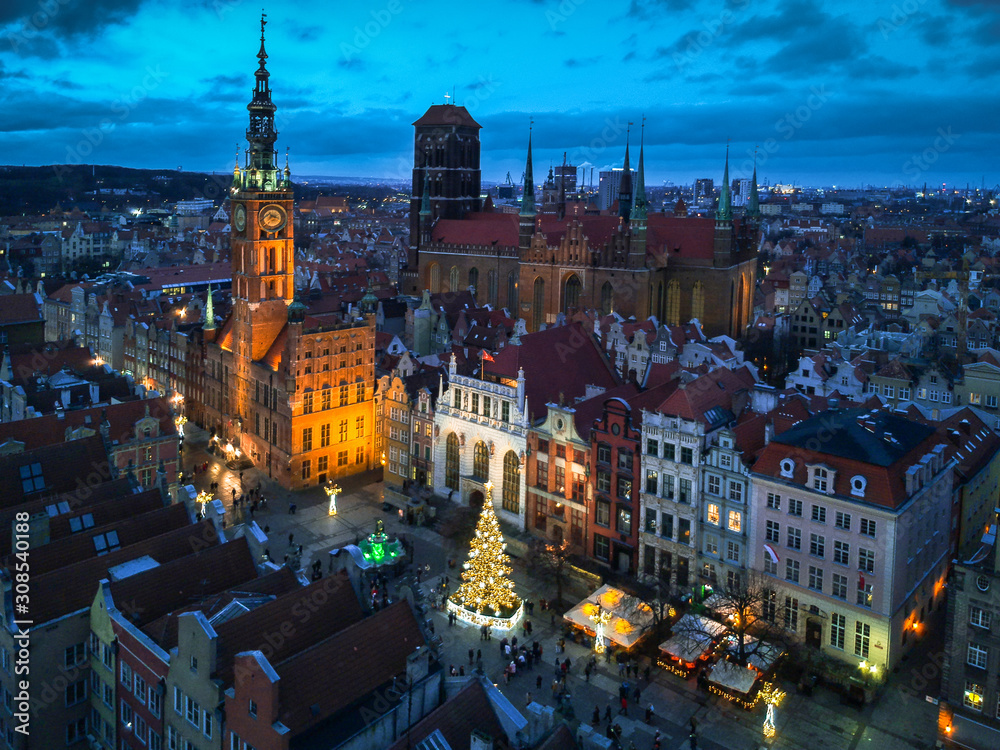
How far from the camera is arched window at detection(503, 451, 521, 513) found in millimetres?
58375

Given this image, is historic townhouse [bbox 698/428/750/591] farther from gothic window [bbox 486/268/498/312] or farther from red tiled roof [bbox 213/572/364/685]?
gothic window [bbox 486/268/498/312]

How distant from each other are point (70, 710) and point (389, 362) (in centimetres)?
4415

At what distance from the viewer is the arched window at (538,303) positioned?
10631 cm

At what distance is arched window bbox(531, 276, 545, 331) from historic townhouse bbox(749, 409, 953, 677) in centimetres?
6221

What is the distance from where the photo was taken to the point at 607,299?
330ft

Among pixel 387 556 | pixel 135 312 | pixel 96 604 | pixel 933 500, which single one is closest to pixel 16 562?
pixel 96 604

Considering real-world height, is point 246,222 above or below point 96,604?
above

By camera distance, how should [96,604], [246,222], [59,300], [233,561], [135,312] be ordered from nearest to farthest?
[96,604] → [233,561] → [246,222] → [135,312] → [59,300]

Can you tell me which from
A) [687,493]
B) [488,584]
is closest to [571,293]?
[687,493]

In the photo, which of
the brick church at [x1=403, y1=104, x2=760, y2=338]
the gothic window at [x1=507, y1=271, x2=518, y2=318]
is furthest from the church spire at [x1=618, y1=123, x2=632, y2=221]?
the gothic window at [x1=507, y1=271, x2=518, y2=318]

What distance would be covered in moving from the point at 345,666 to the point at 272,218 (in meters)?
52.9

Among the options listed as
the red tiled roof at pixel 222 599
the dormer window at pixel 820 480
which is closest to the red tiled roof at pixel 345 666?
the red tiled roof at pixel 222 599

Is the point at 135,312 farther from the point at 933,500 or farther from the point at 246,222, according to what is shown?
the point at 933,500

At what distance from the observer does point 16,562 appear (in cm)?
3500
